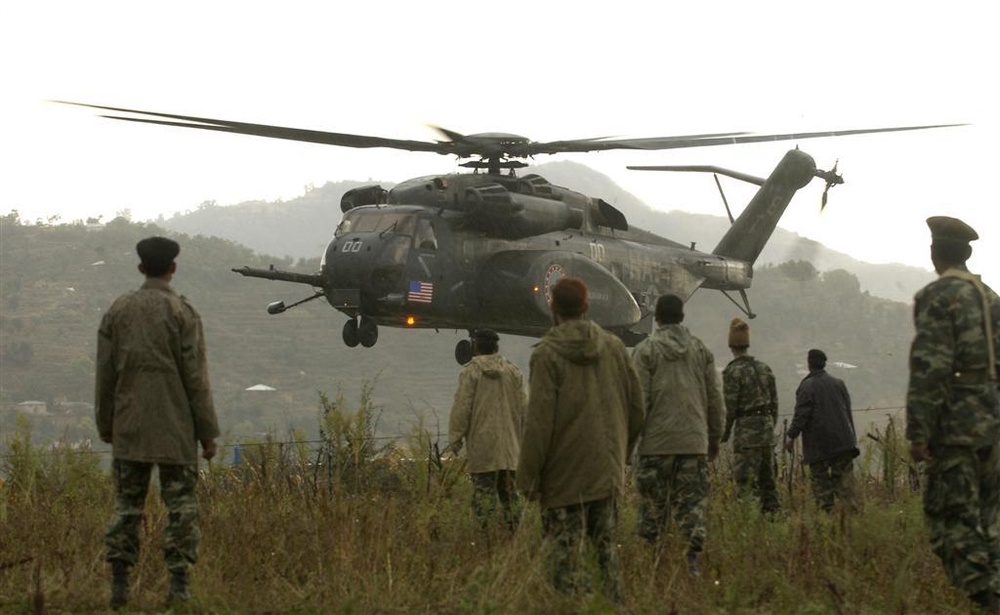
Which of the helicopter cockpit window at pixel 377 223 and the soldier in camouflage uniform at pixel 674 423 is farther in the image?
the helicopter cockpit window at pixel 377 223

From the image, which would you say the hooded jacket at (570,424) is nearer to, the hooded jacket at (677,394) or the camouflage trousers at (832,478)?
the hooded jacket at (677,394)

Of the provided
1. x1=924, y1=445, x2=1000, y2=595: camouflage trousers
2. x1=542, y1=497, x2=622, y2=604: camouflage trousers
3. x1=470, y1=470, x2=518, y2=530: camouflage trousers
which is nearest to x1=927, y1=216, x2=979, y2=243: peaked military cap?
x1=924, y1=445, x2=1000, y2=595: camouflage trousers

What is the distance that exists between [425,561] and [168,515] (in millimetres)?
1571

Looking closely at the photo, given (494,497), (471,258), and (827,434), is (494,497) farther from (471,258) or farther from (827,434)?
(471,258)

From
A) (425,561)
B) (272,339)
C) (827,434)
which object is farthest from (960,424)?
(272,339)

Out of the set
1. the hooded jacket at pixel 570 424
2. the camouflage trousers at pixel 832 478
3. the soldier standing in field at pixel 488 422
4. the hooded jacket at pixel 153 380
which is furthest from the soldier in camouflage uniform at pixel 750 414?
the hooded jacket at pixel 153 380

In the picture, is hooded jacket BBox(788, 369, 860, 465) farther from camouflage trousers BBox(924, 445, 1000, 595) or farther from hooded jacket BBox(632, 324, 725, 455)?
camouflage trousers BBox(924, 445, 1000, 595)

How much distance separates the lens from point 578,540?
23.6 feet

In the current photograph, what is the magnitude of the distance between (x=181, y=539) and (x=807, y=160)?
20358 mm

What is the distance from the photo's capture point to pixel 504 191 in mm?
19031

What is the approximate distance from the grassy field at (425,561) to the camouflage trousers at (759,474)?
0.53 ft

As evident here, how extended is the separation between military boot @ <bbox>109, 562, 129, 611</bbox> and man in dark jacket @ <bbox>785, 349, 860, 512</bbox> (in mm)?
6546

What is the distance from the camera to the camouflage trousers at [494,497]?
10125mm

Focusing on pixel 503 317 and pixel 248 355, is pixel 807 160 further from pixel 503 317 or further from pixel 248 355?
pixel 248 355
